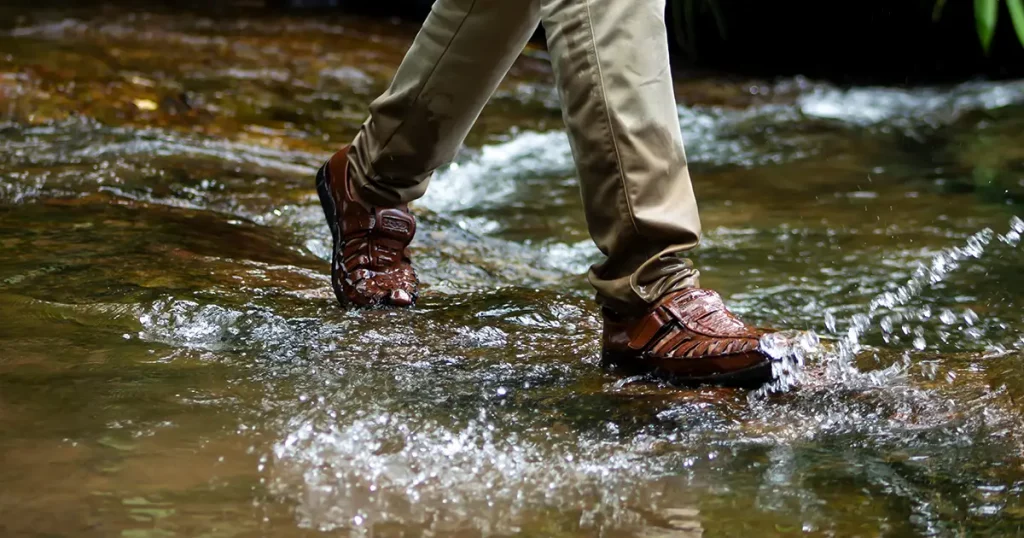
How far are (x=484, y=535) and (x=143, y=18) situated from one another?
20.0ft

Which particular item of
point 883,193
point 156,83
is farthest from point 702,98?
point 156,83

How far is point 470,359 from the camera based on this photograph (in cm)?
165

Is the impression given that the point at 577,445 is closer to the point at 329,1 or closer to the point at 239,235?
the point at 239,235

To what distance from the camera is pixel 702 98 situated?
19.0 ft

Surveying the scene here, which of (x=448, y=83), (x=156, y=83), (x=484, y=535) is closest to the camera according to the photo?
(x=484, y=535)

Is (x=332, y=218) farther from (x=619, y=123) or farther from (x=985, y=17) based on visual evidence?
(x=985, y=17)

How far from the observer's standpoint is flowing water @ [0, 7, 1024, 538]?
3.73 feet

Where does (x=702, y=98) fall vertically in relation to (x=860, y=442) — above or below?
below

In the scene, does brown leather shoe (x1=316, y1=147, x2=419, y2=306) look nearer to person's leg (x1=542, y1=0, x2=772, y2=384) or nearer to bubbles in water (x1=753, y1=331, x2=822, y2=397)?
person's leg (x1=542, y1=0, x2=772, y2=384)

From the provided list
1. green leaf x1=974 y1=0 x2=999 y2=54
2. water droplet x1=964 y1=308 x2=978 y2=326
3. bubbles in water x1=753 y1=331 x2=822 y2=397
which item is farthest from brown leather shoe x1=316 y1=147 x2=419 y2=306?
green leaf x1=974 y1=0 x2=999 y2=54

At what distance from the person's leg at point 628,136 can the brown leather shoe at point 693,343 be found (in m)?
0.03

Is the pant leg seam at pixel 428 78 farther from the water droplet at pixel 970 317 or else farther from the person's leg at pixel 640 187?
the water droplet at pixel 970 317

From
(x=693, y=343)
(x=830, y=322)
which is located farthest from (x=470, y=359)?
(x=830, y=322)

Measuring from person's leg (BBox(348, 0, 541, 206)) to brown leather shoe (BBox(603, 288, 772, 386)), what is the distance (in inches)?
19.5
